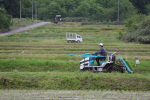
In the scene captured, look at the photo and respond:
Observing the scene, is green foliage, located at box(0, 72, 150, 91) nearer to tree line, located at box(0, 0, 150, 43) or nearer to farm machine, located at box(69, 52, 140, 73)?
farm machine, located at box(69, 52, 140, 73)

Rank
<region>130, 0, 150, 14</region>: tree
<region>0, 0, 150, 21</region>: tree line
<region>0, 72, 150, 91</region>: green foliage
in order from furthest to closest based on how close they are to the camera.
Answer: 1. <region>130, 0, 150, 14</region>: tree
2. <region>0, 0, 150, 21</region>: tree line
3. <region>0, 72, 150, 91</region>: green foliage

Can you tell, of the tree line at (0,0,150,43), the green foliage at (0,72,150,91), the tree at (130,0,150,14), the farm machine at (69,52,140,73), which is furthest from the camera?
the tree at (130,0,150,14)

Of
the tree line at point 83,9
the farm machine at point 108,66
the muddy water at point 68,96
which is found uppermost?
the tree line at point 83,9

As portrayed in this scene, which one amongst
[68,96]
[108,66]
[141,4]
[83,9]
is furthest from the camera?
[141,4]

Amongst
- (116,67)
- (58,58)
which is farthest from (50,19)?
(116,67)

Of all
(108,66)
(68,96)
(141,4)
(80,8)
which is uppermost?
(141,4)

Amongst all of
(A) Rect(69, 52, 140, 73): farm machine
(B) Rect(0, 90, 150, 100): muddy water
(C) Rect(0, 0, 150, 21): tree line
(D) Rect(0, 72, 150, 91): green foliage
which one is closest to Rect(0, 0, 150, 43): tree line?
(C) Rect(0, 0, 150, 21): tree line

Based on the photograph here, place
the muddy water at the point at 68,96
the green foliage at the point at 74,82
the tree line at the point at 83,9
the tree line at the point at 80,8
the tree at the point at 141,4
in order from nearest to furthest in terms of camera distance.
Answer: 1. the muddy water at the point at 68,96
2. the green foliage at the point at 74,82
3. the tree line at the point at 83,9
4. the tree line at the point at 80,8
5. the tree at the point at 141,4

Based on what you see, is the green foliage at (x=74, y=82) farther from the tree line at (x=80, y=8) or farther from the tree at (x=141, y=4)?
the tree at (x=141, y=4)

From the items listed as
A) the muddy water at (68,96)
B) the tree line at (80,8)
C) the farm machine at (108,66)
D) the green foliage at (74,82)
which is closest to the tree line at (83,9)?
the tree line at (80,8)

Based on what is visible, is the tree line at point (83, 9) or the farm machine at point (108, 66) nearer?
the farm machine at point (108, 66)

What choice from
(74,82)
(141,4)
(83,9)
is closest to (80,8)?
(83,9)

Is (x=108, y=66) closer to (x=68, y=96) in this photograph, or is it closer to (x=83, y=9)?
(x=68, y=96)

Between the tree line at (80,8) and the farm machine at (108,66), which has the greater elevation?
the tree line at (80,8)
